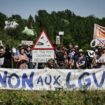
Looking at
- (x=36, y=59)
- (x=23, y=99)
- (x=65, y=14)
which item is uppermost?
(x=65, y=14)

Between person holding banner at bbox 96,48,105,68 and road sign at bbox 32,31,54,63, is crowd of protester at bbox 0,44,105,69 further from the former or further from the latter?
road sign at bbox 32,31,54,63

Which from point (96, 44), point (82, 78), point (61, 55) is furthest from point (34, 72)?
point (96, 44)

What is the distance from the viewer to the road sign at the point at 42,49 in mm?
17031

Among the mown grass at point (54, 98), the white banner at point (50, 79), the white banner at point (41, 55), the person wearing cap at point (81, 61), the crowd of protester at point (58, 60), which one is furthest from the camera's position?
the person wearing cap at point (81, 61)

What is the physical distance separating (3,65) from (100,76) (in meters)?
3.84

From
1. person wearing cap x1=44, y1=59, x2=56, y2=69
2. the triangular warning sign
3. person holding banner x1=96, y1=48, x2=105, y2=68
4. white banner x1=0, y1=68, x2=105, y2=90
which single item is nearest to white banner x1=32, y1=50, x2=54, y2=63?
the triangular warning sign

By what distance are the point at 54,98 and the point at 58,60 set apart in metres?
5.82

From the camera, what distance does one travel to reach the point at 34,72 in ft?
57.6

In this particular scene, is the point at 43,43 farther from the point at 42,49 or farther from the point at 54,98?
the point at 54,98

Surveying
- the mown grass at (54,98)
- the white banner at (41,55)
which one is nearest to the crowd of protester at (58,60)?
the white banner at (41,55)

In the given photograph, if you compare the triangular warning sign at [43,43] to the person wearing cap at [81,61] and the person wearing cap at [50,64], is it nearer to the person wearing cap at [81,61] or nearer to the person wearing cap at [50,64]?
the person wearing cap at [50,64]

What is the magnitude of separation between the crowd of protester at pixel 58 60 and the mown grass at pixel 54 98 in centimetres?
266

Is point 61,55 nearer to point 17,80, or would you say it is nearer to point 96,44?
point 96,44

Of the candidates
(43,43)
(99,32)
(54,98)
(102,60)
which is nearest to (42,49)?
(43,43)
